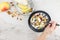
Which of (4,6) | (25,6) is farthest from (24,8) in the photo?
(4,6)

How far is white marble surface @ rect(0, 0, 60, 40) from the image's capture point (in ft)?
4.47

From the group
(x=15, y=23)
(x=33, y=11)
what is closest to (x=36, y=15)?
(x=33, y=11)

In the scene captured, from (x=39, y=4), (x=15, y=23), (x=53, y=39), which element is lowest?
(x=53, y=39)

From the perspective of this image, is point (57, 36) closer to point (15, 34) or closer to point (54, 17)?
point (54, 17)

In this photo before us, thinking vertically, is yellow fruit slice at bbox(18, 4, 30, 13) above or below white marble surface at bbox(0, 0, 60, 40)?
above

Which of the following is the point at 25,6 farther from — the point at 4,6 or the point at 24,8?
the point at 4,6

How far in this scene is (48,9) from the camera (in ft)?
4.50

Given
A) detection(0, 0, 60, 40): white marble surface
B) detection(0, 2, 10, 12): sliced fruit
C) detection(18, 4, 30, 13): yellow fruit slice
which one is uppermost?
detection(0, 2, 10, 12): sliced fruit

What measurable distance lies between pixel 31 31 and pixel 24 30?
5cm

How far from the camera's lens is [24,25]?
1.39 m

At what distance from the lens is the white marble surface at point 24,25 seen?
136 centimetres

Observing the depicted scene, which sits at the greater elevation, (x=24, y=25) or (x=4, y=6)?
(x=4, y=6)

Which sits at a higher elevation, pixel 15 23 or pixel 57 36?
pixel 15 23

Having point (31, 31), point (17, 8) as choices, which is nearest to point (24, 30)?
point (31, 31)
